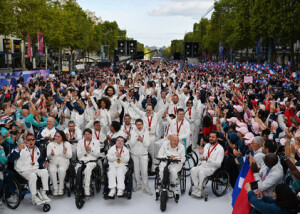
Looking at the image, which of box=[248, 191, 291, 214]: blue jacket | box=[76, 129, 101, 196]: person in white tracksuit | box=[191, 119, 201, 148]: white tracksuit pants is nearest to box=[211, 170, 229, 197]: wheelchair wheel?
box=[248, 191, 291, 214]: blue jacket

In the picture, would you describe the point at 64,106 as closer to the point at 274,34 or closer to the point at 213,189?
the point at 213,189

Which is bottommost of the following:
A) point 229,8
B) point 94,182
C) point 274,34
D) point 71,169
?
point 94,182

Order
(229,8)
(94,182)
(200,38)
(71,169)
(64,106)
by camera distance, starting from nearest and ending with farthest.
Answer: (71,169), (94,182), (64,106), (229,8), (200,38)

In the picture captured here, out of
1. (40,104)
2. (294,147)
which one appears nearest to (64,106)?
(40,104)

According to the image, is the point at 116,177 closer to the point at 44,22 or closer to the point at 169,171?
the point at 169,171

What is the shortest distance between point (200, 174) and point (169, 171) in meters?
0.72

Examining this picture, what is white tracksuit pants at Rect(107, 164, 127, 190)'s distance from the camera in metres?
7.32

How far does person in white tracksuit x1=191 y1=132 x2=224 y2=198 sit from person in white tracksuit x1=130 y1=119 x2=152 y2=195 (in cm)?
115

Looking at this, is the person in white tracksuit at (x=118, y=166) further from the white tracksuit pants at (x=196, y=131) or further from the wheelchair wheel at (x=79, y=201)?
the white tracksuit pants at (x=196, y=131)

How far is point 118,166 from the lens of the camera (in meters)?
7.56

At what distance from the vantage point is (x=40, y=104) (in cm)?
1148

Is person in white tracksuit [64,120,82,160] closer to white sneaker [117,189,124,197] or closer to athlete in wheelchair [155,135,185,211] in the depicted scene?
white sneaker [117,189,124,197]

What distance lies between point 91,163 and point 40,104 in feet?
15.4

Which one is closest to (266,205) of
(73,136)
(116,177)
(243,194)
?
(243,194)
